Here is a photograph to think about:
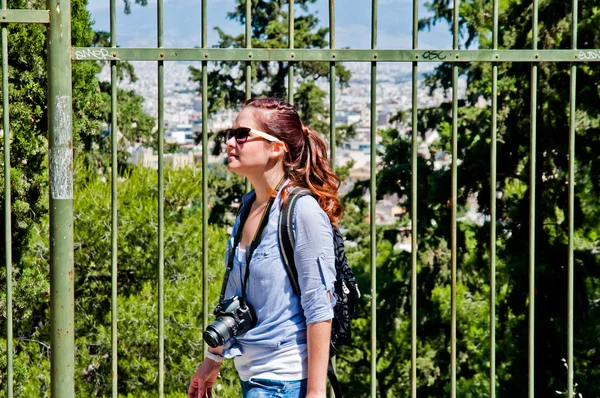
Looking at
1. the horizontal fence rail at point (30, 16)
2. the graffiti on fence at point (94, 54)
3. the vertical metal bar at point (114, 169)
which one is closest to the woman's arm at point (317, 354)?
the vertical metal bar at point (114, 169)

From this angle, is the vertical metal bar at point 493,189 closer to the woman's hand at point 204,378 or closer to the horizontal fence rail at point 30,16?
the woman's hand at point 204,378

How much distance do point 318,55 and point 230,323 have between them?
105 centimetres

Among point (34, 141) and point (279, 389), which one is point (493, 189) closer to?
point (279, 389)

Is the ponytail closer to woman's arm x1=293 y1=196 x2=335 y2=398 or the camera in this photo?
woman's arm x1=293 y1=196 x2=335 y2=398

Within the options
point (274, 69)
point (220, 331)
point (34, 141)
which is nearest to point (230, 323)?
point (220, 331)

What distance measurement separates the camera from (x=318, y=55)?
3.15 metres

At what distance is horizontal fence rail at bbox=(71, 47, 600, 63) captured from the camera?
3064 mm

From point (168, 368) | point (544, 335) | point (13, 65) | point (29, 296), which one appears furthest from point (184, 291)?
point (13, 65)

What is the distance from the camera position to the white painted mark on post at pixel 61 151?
3053mm

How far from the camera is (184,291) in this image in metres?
18.9

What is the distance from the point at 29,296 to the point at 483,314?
11.6m

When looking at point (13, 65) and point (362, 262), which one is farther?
point (362, 262)

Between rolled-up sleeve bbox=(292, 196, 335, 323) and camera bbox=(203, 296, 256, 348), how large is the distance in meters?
0.19

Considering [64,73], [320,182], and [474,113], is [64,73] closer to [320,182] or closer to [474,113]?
[320,182]
